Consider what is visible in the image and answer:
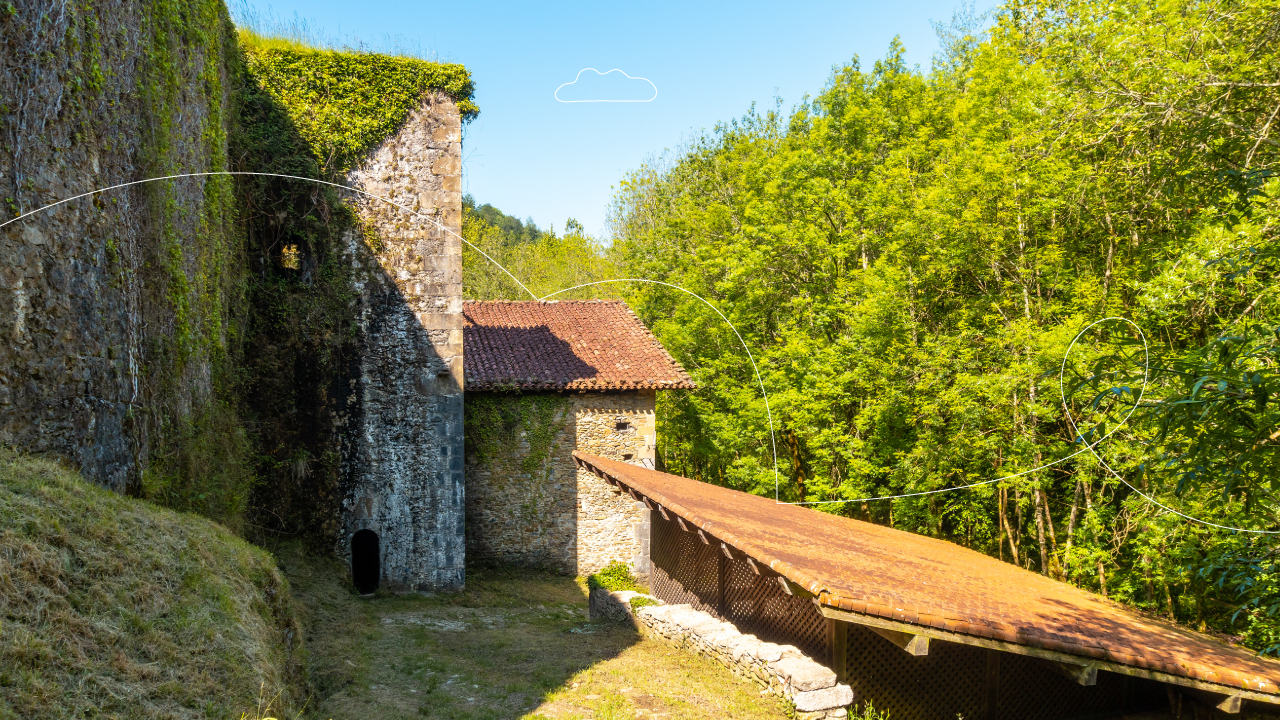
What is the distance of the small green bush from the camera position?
15.1m

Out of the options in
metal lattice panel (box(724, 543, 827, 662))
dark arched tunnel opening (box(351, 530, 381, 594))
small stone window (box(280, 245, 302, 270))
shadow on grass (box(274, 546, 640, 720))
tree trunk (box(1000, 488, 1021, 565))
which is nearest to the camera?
shadow on grass (box(274, 546, 640, 720))

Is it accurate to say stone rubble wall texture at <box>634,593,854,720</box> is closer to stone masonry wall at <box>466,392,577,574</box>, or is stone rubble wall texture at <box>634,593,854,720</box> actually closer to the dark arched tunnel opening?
the dark arched tunnel opening

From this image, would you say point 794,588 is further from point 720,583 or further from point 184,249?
point 184,249

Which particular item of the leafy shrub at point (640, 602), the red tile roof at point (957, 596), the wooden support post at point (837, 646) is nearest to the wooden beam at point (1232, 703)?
the red tile roof at point (957, 596)

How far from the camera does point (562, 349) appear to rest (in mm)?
16578

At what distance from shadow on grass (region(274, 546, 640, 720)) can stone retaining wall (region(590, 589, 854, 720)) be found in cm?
56

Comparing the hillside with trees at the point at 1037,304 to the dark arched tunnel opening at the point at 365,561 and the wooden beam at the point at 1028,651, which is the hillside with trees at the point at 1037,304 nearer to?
the wooden beam at the point at 1028,651

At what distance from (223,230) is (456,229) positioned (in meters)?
3.91

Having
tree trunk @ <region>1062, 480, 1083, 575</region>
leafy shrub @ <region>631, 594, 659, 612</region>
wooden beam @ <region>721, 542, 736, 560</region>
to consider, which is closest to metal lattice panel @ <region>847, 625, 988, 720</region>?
wooden beam @ <region>721, 542, 736, 560</region>

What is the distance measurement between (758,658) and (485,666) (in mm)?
2977

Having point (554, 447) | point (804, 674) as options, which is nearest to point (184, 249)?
point (804, 674)

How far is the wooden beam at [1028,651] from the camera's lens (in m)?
5.86

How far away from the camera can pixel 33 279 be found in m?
5.38

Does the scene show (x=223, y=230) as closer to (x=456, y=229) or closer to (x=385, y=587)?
(x=456, y=229)
